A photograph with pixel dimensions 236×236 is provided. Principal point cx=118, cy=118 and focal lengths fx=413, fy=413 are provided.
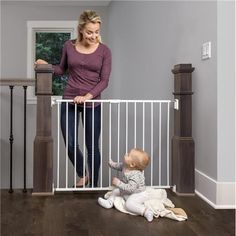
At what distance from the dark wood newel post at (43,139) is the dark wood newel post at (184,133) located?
97 cm

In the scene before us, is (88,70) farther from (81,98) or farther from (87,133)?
(87,133)

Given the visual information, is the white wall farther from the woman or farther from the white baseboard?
the woman

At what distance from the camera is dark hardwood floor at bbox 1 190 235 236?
219cm

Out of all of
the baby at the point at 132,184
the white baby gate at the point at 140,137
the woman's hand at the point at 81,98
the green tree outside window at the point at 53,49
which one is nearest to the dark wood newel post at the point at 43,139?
the white baby gate at the point at 140,137

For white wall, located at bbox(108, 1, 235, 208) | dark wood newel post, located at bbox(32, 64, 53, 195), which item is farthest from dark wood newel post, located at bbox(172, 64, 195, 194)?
dark wood newel post, located at bbox(32, 64, 53, 195)

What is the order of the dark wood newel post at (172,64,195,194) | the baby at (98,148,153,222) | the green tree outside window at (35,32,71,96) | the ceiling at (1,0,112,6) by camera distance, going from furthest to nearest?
1. the green tree outside window at (35,32,71,96)
2. the ceiling at (1,0,112,6)
3. the dark wood newel post at (172,64,195,194)
4. the baby at (98,148,153,222)

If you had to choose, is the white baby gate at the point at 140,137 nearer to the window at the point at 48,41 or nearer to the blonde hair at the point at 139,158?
the blonde hair at the point at 139,158

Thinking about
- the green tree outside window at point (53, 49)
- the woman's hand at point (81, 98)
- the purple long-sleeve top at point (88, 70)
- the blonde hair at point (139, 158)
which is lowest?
the blonde hair at point (139, 158)

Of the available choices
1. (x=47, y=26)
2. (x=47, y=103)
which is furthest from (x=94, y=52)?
(x=47, y=26)

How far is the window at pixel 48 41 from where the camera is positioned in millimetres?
6352

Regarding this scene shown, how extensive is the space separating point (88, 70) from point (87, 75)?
0.13 ft

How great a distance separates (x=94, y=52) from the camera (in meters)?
3.13

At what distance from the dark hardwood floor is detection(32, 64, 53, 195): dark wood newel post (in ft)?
0.57

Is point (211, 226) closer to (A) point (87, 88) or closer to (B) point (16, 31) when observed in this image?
(A) point (87, 88)
